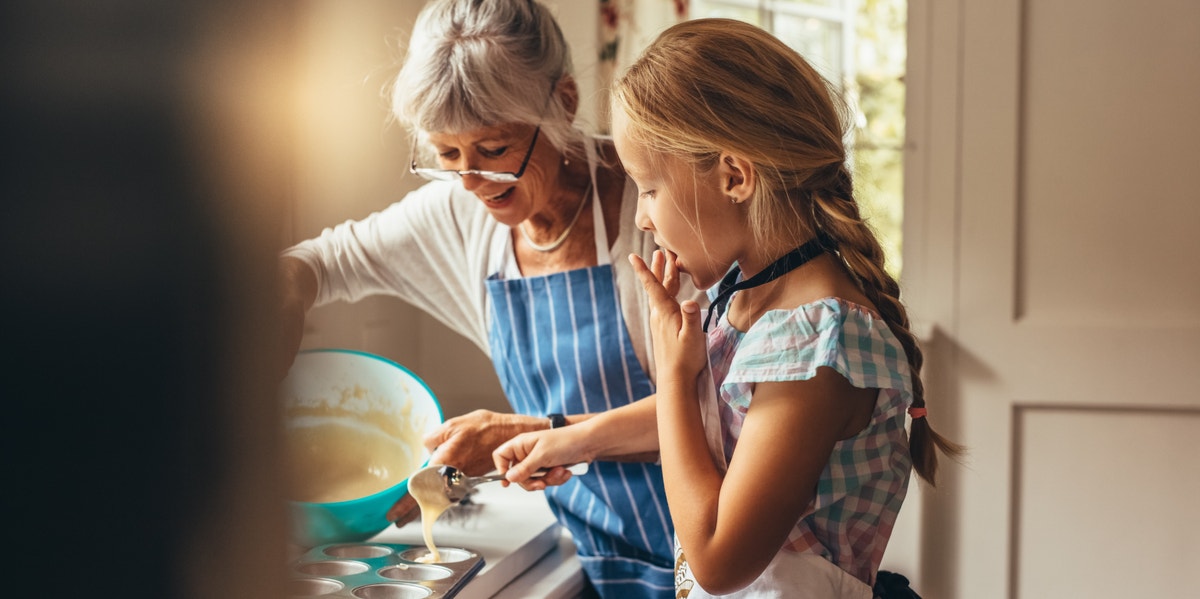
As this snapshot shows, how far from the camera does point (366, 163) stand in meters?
2.13

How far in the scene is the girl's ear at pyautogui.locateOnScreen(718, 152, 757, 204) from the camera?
2.95ft

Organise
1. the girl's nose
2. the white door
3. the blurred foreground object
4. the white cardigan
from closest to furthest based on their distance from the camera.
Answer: the blurred foreground object → the girl's nose → the white cardigan → the white door

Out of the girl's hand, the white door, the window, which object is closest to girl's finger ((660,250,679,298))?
the girl's hand

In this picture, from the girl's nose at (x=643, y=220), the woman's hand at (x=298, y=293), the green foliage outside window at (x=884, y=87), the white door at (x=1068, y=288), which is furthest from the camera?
the green foliage outside window at (x=884, y=87)

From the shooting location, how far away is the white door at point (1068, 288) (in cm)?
194

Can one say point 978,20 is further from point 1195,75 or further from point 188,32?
point 188,32

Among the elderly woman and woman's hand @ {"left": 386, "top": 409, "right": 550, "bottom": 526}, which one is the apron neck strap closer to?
the elderly woman

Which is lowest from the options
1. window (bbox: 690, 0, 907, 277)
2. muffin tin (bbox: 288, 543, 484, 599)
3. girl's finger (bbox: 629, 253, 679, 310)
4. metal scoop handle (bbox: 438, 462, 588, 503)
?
muffin tin (bbox: 288, 543, 484, 599)

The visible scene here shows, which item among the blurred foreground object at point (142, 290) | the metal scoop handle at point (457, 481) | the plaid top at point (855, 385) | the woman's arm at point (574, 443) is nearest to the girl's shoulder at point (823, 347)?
the plaid top at point (855, 385)

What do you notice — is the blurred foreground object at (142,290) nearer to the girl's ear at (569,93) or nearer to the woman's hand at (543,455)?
the woman's hand at (543,455)

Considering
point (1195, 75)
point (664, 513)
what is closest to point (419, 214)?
point (664, 513)

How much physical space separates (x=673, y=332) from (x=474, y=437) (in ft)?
1.51

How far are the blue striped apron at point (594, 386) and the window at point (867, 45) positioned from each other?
46.3 inches

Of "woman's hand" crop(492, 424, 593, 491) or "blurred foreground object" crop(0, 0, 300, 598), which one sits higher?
"blurred foreground object" crop(0, 0, 300, 598)
